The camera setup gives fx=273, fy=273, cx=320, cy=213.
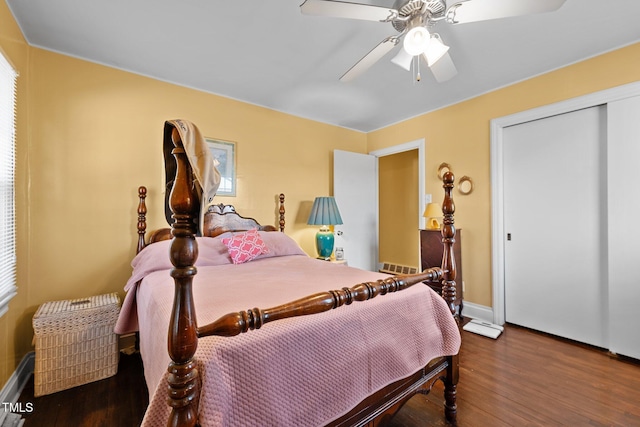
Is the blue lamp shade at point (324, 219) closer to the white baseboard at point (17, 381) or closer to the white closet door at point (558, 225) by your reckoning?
the white closet door at point (558, 225)

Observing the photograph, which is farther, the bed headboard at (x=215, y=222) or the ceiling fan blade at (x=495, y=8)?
the bed headboard at (x=215, y=222)

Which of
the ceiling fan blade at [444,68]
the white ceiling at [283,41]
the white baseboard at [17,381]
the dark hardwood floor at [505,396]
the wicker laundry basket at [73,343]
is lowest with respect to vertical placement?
the dark hardwood floor at [505,396]

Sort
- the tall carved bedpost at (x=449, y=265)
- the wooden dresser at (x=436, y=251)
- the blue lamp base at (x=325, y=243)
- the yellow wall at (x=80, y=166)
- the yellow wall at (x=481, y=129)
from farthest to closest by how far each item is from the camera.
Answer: the blue lamp base at (x=325, y=243) < the wooden dresser at (x=436, y=251) < the yellow wall at (x=481, y=129) < the yellow wall at (x=80, y=166) < the tall carved bedpost at (x=449, y=265)

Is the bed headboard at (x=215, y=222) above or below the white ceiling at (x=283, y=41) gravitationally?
below

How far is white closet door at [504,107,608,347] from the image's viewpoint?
2387mm

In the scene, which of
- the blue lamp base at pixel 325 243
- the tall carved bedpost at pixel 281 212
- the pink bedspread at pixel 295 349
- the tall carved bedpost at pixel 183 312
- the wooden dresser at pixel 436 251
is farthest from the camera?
the blue lamp base at pixel 325 243

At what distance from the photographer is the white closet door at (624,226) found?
2152 mm

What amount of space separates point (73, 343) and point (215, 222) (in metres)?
1.41

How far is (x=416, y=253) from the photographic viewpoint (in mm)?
4531

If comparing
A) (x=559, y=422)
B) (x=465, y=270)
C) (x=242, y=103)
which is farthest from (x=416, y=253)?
(x=242, y=103)

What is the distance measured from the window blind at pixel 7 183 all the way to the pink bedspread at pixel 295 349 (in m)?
0.84

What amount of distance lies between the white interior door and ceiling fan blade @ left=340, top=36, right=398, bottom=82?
6.12 feet

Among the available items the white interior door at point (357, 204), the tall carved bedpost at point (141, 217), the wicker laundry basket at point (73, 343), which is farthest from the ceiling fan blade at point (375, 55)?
the wicker laundry basket at point (73, 343)

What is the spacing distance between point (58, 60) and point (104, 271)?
70.1 inches
